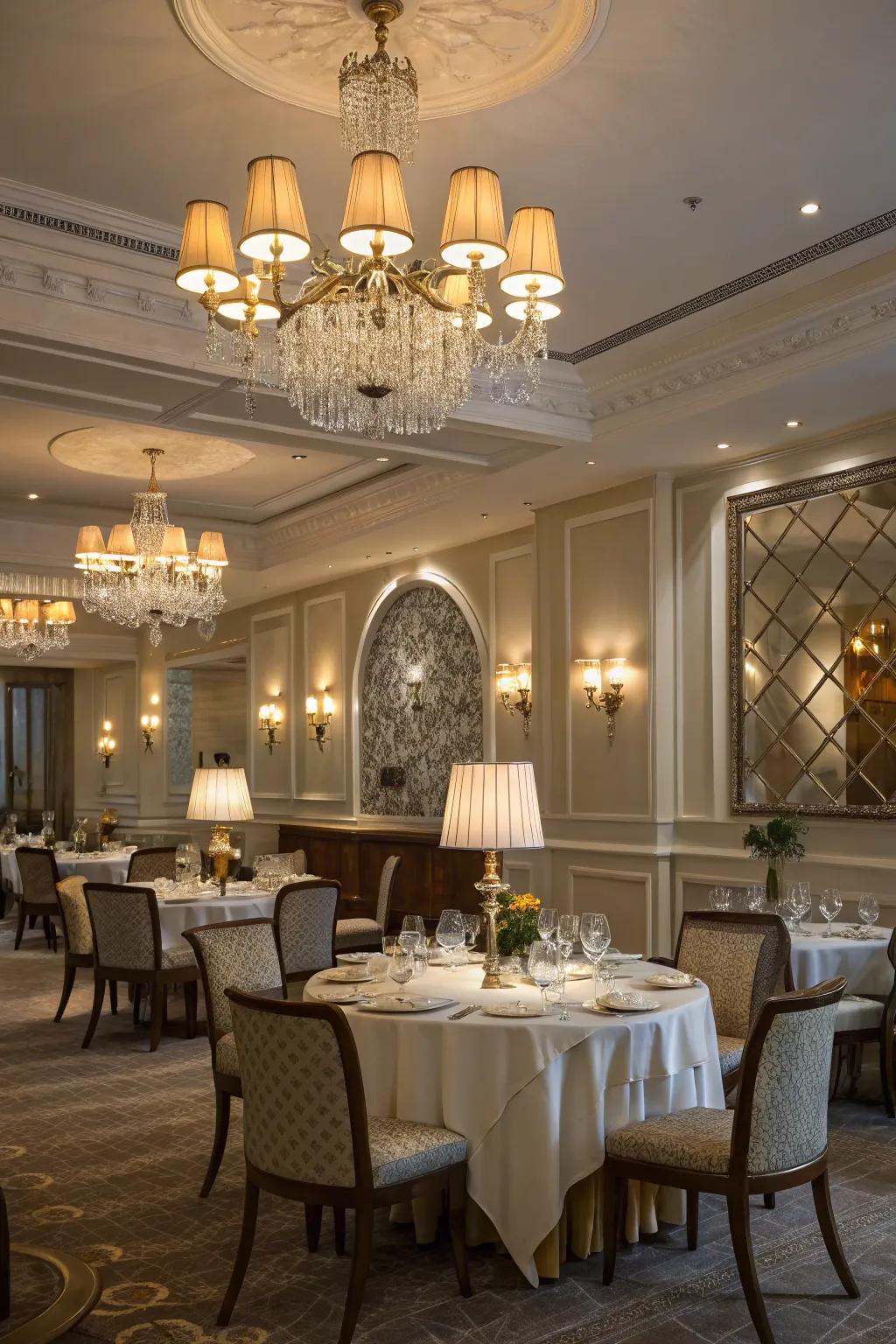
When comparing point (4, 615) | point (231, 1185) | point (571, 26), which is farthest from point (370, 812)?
point (571, 26)

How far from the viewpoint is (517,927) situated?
4203 mm

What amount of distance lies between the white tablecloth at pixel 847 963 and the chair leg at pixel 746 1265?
235 centimetres

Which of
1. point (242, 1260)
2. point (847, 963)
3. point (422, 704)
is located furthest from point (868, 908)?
point (422, 704)

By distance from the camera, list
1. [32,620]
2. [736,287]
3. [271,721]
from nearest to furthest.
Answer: [736,287], [32,620], [271,721]

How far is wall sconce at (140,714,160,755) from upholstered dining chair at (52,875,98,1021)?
8726mm

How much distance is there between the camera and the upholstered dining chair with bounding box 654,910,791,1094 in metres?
4.44

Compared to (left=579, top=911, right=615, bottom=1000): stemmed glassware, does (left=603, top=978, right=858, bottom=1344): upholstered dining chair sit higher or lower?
lower

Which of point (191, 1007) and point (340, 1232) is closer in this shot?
point (340, 1232)

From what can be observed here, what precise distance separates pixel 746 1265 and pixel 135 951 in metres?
4.45

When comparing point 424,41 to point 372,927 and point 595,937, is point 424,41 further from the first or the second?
point 372,927

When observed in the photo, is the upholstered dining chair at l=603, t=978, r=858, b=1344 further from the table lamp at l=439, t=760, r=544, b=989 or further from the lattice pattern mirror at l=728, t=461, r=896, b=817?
the lattice pattern mirror at l=728, t=461, r=896, b=817

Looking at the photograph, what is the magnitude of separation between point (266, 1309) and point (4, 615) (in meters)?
9.05

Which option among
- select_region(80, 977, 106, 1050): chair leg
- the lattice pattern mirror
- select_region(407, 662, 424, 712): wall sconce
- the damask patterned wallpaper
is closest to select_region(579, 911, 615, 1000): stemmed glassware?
the lattice pattern mirror

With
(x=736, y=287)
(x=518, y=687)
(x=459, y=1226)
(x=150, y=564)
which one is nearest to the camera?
(x=459, y=1226)
